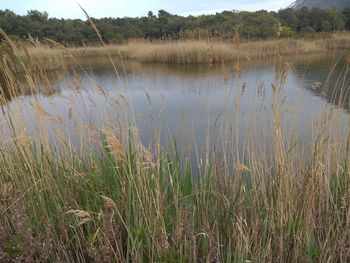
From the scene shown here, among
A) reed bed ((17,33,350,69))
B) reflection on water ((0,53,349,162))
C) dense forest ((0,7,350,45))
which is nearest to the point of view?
reflection on water ((0,53,349,162))

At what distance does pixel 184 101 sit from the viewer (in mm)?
5082

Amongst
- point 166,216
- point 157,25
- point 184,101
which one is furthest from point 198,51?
point 157,25

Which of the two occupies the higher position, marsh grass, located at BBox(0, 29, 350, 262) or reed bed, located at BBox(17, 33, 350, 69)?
reed bed, located at BBox(17, 33, 350, 69)

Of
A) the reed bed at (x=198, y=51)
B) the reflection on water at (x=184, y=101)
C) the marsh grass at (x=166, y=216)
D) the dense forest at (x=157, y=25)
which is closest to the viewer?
the marsh grass at (x=166, y=216)

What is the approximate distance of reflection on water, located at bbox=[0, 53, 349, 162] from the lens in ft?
6.14

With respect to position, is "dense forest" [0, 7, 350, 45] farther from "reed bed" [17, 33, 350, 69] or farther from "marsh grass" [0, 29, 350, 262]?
"marsh grass" [0, 29, 350, 262]

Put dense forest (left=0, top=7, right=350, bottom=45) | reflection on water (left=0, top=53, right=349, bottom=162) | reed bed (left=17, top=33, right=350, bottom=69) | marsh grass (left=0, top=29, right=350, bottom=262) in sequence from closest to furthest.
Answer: marsh grass (left=0, top=29, right=350, bottom=262) → reflection on water (left=0, top=53, right=349, bottom=162) → reed bed (left=17, top=33, right=350, bottom=69) → dense forest (left=0, top=7, right=350, bottom=45)

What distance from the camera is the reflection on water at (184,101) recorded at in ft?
6.14

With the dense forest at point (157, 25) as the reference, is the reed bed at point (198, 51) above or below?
below

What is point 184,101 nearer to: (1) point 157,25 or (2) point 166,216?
(2) point 166,216

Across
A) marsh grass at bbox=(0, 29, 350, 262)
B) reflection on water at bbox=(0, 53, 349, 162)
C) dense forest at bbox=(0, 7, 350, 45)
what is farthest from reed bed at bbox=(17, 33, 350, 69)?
marsh grass at bbox=(0, 29, 350, 262)

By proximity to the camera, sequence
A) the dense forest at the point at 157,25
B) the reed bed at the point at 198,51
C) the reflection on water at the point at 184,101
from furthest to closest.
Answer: the dense forest at the point at 157,25 → the reed bed at the point at 198,51 → the reflection on water at the point at 184,101

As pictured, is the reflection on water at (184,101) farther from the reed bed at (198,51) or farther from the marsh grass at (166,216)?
the reed bed at (198,51)

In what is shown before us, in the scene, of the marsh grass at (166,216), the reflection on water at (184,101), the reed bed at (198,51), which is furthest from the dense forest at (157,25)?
the marsh grass at (166,216)
